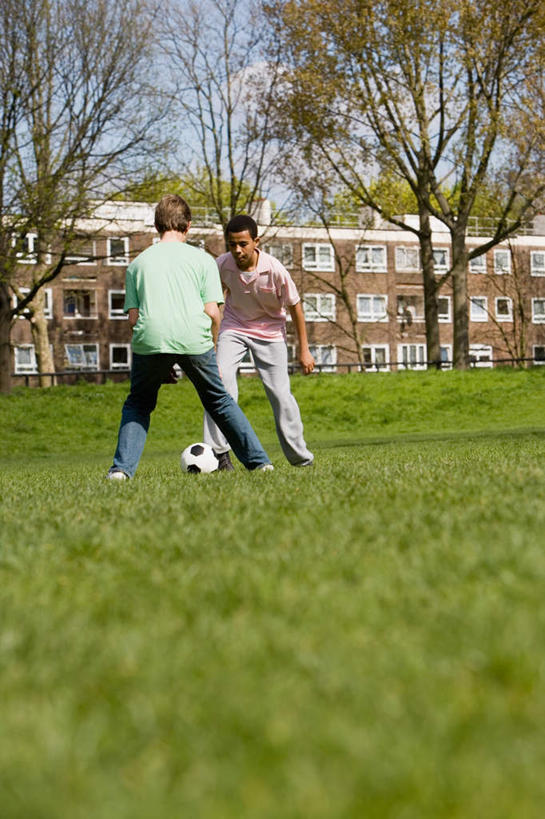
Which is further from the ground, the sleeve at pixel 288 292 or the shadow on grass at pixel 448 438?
the sleeve at pixel 288 292

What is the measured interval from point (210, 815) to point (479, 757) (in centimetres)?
46

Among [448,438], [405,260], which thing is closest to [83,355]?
[405,260]

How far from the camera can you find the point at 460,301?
3544 centimetres

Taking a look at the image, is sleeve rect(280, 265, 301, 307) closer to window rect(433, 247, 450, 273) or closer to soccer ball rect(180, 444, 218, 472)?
soccer ball rect(180, 444, 218, 472)

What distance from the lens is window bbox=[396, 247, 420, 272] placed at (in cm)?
7250

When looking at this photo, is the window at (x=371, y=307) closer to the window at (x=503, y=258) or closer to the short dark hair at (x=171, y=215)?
the window at (x=503, y=258)

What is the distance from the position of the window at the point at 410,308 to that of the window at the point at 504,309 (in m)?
5.42

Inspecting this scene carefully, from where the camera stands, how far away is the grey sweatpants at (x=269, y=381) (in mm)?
9211

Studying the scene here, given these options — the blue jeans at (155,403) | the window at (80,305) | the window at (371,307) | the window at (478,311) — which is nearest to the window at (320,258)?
the window at (371,307)

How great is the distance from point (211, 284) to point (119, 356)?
59.0 meters

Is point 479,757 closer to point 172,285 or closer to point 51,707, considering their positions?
point 51,707

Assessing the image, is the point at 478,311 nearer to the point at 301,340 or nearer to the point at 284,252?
the point at 284,252

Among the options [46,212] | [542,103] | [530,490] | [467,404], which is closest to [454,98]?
[542,103]

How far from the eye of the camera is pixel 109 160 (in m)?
28.2
